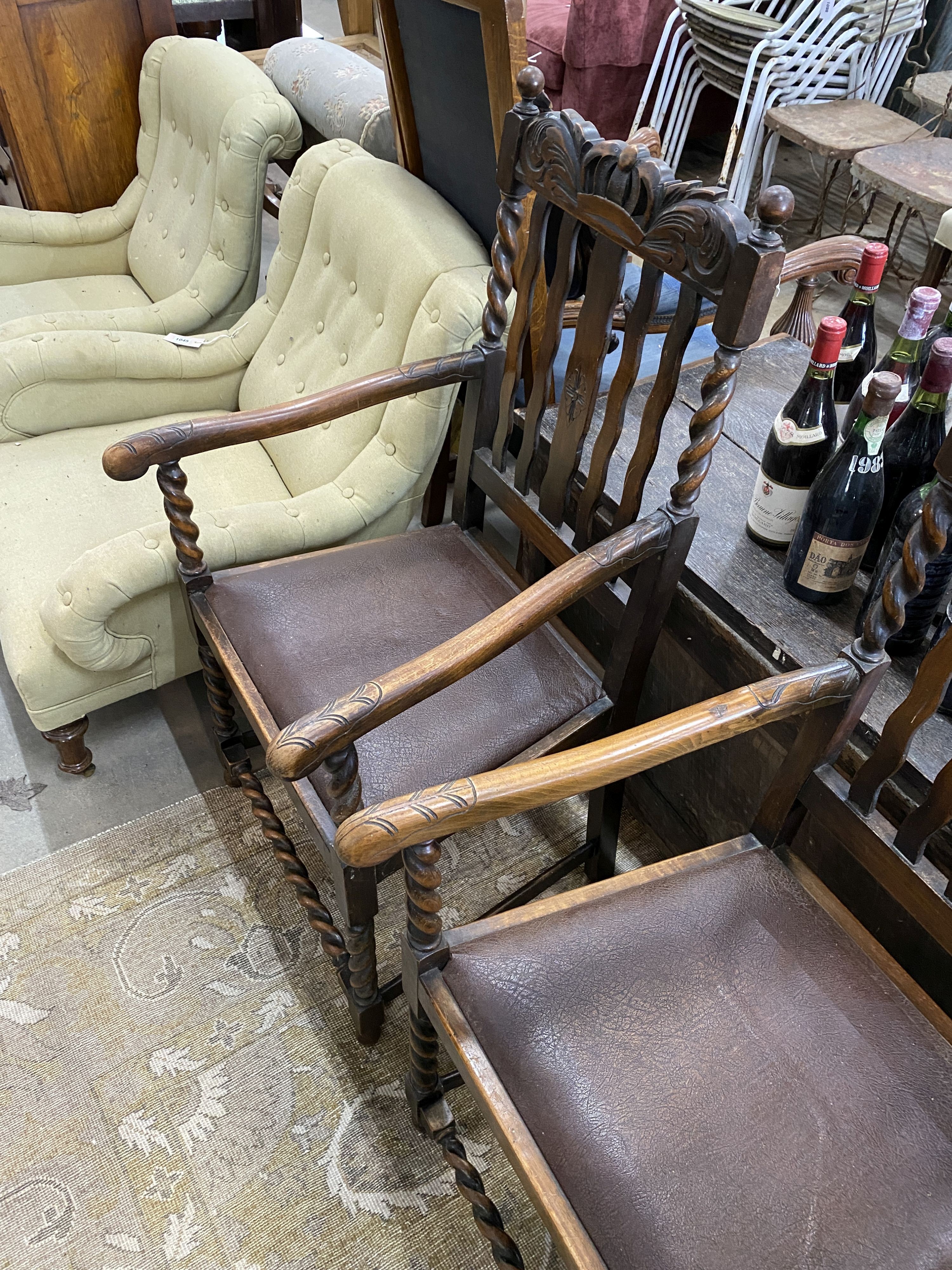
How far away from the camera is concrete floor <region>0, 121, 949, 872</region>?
158 centimetres

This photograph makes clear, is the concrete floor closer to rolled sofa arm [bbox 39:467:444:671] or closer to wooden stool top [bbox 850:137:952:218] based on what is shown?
rolled sofa arm [bbox 39:467:444:671]

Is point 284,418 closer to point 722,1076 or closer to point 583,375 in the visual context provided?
point 583,375

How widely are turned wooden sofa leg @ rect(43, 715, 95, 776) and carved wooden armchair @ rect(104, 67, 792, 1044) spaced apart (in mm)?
261

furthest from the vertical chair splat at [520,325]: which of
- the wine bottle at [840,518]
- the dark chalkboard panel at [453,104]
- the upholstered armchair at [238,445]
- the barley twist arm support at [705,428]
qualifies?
the wine bottle at [840,518]

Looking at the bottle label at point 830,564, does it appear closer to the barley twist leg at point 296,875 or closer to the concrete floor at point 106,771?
the barley twist leg at point 296,875

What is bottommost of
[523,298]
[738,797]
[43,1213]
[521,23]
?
[43,1213]

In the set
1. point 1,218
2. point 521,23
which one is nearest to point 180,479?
point 521,23

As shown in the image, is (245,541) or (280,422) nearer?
(280,422)

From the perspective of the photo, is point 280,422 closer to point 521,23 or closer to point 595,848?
point 521,23

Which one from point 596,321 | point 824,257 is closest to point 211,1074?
point 596,321

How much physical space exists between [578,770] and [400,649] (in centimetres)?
47

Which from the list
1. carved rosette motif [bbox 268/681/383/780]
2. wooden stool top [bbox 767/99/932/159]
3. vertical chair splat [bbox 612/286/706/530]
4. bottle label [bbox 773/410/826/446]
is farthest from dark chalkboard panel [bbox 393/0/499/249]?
wooden stool top [bbox 767/99/932/159]

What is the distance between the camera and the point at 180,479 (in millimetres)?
1310

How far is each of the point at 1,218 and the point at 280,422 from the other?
153 cm
